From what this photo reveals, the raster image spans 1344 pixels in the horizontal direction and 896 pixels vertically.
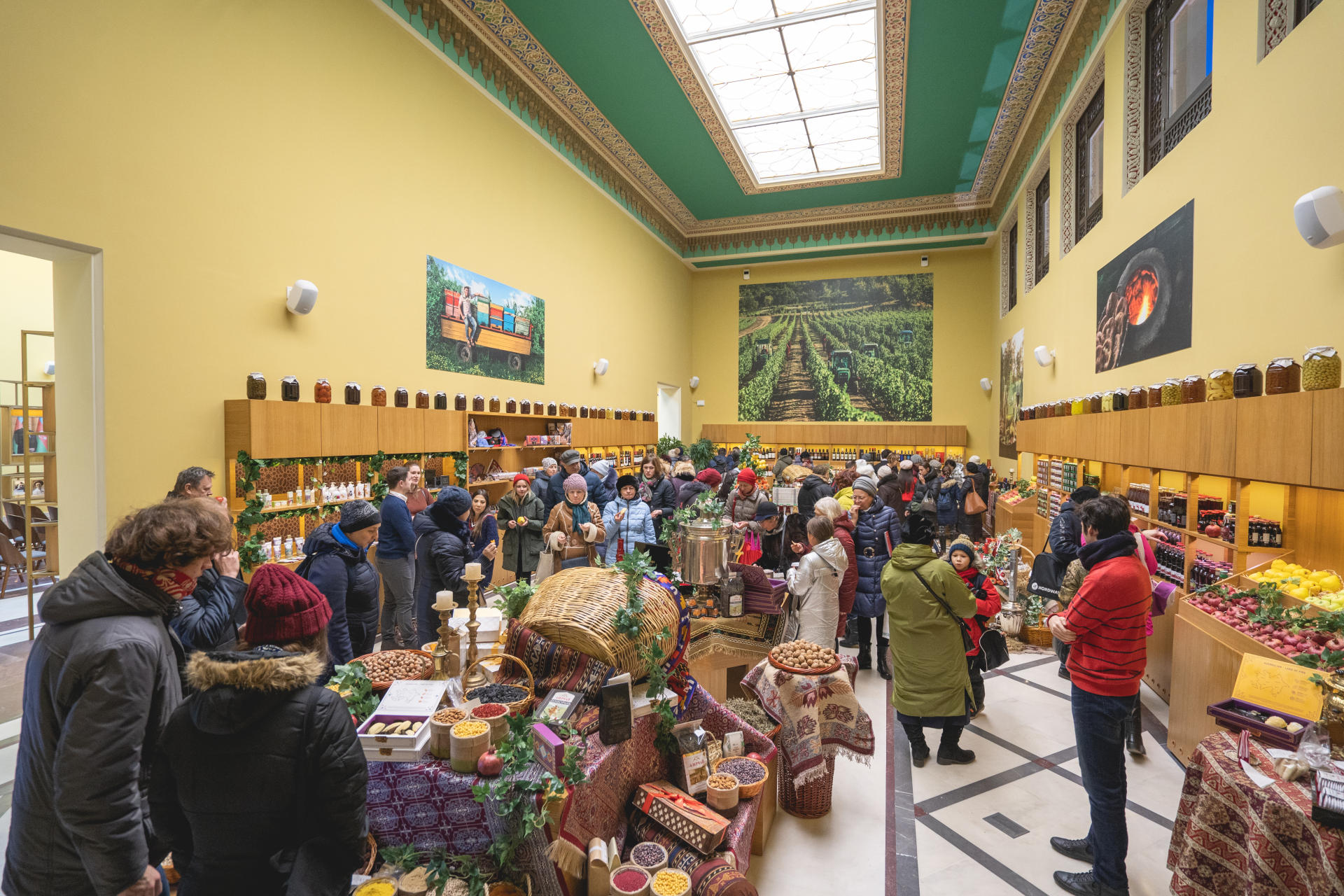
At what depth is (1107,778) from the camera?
9.29ft

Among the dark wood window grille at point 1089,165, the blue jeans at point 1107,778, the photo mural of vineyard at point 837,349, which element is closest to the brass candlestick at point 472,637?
the blue jeans at point 1107,778

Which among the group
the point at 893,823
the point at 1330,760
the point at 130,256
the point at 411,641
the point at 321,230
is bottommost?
the point at 893,823

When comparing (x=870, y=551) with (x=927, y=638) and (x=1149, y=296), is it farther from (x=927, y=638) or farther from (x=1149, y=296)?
(x=1149, y=296)

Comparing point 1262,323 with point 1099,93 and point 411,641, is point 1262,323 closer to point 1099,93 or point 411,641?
point 1099,93

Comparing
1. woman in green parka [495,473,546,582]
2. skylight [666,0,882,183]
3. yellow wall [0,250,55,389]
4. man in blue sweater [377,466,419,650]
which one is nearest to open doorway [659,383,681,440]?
skylight [666,0,882,183]

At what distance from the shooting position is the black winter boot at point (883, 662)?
5473 millimetres

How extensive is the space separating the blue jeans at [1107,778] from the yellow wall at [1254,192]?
8.51 feet

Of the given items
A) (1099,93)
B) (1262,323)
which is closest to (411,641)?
(1262,323)

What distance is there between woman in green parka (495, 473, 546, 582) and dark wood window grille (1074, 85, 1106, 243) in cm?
758

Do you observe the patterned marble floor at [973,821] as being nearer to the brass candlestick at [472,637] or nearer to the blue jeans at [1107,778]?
the blue jeans at [1107,778]

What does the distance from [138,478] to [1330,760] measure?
22.2 ft

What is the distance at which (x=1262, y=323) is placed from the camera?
4262 mm

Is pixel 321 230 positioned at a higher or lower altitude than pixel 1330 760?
higher

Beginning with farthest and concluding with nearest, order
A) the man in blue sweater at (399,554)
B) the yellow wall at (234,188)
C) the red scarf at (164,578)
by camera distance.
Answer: the man in blue sweater at (399,554) → the yellow wall at (234,188) → the red scarf at (164,578)
